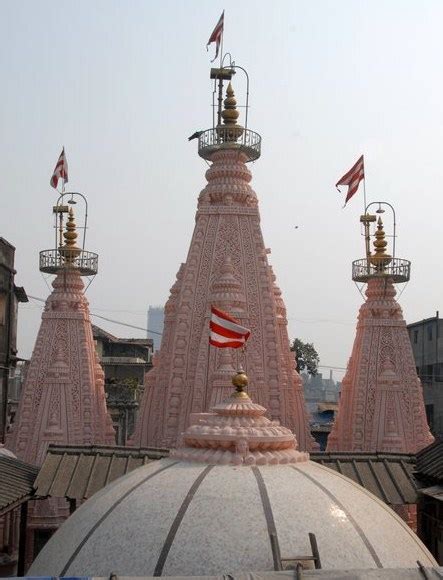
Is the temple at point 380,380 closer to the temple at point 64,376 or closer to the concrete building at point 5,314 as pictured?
the temple at point 64,376

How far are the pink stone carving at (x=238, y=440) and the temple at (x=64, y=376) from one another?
1236cm

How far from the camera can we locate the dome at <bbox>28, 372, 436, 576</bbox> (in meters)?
7.28

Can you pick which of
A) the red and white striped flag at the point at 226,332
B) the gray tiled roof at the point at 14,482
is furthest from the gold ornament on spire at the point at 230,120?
the gray tiled roof at the point at 14,482

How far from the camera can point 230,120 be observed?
20797 millimetres

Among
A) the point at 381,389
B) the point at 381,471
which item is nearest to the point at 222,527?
the point at 381,471

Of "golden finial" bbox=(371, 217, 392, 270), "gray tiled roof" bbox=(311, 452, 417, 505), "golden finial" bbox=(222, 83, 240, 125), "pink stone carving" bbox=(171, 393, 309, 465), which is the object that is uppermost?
"golden finial" bbox=(222, 83, 240, 125)

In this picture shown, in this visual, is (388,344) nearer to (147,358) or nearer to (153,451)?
(153,451)

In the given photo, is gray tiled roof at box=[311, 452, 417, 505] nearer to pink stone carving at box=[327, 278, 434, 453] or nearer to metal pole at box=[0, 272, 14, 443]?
pink stone carving at box=[327, 278, 434, 453]

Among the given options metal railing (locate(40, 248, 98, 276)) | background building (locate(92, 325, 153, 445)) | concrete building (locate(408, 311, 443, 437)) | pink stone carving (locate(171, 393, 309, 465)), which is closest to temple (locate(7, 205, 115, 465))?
metal railing (locate(40, 248, 98, 276))

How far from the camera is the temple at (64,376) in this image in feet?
68.4

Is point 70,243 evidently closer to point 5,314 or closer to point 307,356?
point 5,314

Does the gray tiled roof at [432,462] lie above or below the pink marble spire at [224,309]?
below

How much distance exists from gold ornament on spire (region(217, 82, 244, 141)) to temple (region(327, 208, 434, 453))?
18.3 feet

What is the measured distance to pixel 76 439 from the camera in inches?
818
